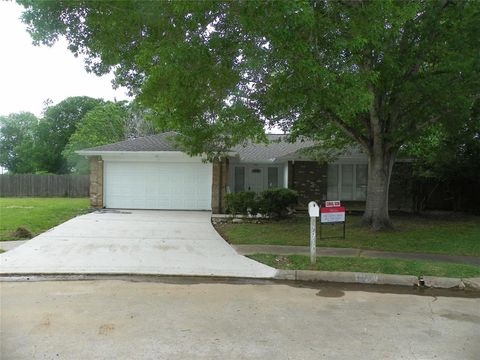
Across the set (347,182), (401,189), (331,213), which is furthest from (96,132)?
(331,213)

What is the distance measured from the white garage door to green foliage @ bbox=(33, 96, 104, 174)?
3342 cm

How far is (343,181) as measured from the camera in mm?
21422

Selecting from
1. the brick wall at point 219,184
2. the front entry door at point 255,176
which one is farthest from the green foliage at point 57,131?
the brick wall at point 219,184

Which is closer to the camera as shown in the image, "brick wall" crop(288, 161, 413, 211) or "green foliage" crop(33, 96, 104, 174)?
"brick wall" crop(288, 161, 413, 211)

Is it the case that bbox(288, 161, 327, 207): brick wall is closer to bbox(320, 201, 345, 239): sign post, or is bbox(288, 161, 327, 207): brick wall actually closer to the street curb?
bbox(320, 201, 345, 239): sign post

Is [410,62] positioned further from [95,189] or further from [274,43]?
[95,189]

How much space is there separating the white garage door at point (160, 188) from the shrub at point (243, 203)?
334cm

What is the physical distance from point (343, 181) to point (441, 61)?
35.7ft

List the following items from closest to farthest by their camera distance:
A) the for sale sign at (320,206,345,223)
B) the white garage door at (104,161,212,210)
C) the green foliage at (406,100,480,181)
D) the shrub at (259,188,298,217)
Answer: the for sale sign at (320,206,345,223) < the shrub at (259,188,298,217) < the green foliage at (406,100,480,181) < the white garage door at (104,161,212,210)

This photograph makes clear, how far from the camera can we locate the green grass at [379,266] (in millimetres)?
8844

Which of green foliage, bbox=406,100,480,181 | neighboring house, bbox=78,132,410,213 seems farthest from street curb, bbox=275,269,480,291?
neighboring house, bbox=78,132,410,213

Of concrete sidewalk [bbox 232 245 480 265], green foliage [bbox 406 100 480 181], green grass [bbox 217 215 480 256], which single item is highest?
green foliage [bbox 406 100 480 181]

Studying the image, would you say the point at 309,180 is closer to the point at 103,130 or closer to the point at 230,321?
the point at 230,321

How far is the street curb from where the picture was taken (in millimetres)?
8336
